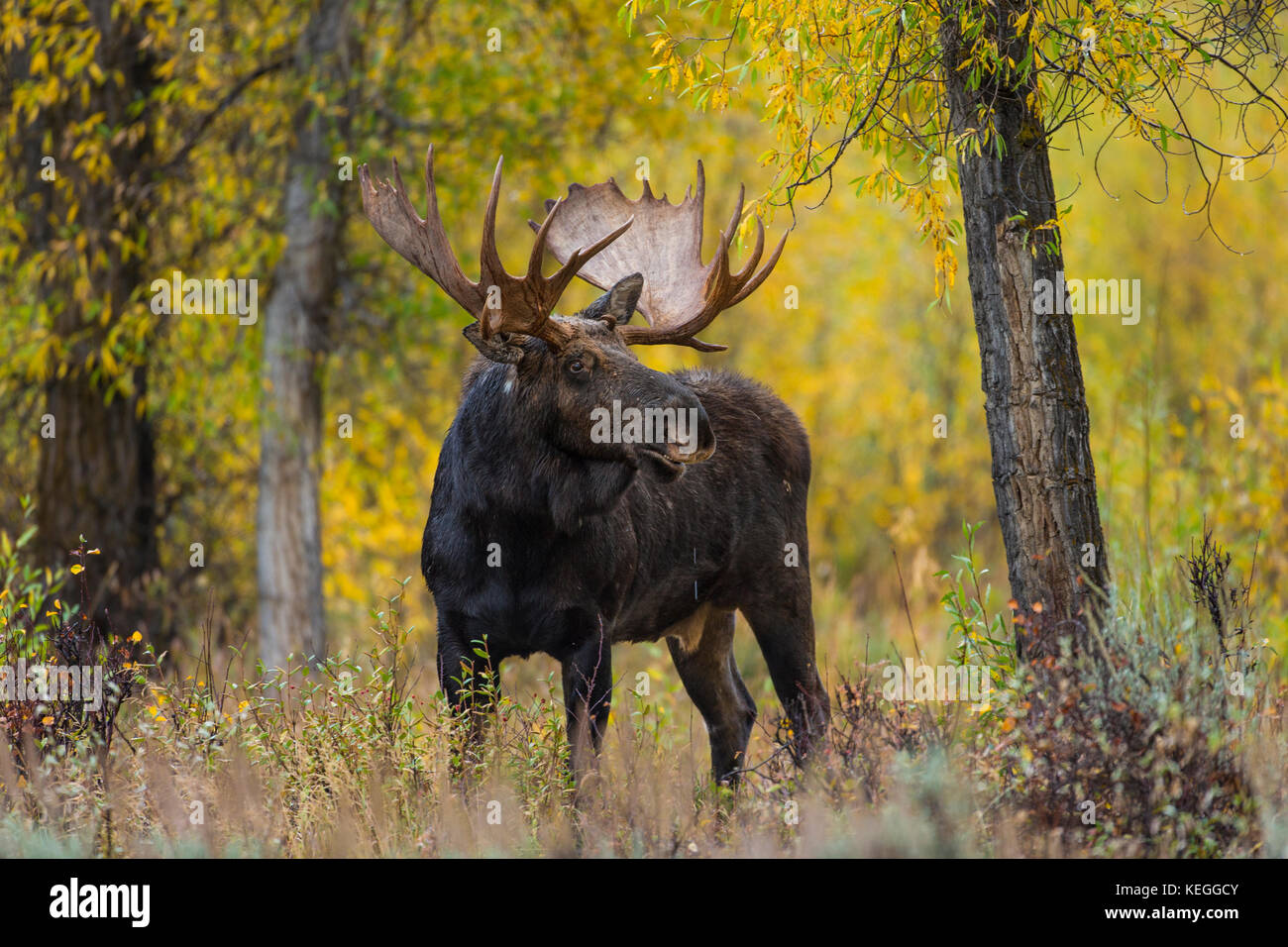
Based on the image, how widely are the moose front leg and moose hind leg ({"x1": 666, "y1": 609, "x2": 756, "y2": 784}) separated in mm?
1223

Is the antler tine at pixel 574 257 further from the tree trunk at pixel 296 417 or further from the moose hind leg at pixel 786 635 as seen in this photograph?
the tree trunk at pixel 296 417

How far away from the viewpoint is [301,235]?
1089cm

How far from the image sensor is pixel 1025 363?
5.81 meters

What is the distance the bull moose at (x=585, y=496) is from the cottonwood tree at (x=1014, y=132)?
62 cm

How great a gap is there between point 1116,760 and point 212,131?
866 centimetres

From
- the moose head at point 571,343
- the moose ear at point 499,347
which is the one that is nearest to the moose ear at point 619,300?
the moose head at point 571,343

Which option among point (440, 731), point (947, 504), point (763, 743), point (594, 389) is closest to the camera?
point (440, 731)

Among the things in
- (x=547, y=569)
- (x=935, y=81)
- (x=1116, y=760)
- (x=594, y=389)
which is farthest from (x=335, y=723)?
(x=935, y=81)

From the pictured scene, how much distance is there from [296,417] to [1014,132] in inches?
259

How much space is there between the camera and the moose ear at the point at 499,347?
5.86m

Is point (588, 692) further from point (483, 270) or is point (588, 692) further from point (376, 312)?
point (376, 312)
